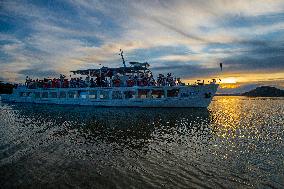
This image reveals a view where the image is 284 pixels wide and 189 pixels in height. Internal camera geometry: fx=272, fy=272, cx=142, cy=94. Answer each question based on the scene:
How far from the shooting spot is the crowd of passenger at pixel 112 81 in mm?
55688

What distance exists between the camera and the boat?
5316cm

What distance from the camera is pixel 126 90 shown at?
57.5 m

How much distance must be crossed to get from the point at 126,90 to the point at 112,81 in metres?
5.35

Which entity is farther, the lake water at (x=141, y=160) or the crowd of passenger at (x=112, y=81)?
the crowd of passenger at (x=112, y=81)

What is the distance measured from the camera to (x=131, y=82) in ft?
189

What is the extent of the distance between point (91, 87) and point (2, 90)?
331ft

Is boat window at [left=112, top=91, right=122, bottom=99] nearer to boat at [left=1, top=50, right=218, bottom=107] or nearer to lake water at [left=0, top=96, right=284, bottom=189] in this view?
boat at [left=1, top=50, right=218, bottom=107]

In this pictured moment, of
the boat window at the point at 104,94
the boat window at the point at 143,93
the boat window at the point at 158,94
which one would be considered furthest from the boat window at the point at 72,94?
the boat window at the point at 158,94

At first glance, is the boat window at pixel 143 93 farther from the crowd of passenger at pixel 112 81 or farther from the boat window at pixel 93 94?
the boat window at pixel 93 94

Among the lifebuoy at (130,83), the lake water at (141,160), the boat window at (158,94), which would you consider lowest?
the lake water at (141,160)

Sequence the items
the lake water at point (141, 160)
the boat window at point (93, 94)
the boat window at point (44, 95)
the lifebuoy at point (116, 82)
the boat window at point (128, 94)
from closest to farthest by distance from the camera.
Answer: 1. the lake water at point (141, 160)
2. the boat window at point (128, 94)
3. the lifebuoy at point (116, 82)
4. the boat window at point (93, 94)
5. the boat window at point (44, 95)

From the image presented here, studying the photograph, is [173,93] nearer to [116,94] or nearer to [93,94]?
[116,94]

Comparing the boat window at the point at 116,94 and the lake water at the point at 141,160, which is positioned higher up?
the boat window at the point at 116,94

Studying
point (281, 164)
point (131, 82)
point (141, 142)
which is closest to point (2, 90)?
point (131, 82)
